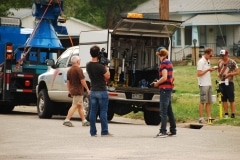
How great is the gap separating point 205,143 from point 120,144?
1655 millimetres

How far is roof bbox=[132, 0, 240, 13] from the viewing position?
58500mm

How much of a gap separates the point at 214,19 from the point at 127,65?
119ft

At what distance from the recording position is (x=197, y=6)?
60656 mm

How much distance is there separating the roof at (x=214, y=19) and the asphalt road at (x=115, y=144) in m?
38.2

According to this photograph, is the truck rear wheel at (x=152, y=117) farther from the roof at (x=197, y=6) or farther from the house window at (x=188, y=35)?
the house window at (x=188, y=35)

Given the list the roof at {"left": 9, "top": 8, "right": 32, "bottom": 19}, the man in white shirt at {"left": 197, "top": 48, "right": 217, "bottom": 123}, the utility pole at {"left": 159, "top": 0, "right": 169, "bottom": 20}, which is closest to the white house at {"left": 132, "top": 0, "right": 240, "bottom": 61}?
the roof at {"left": 9, "top": 8, "right": 32, "bottom": 19}

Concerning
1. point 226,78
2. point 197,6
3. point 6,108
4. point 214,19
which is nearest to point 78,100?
point 226,78

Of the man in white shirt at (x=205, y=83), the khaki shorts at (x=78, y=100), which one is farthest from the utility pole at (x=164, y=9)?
the khaki shorts at (x=78, y=100)

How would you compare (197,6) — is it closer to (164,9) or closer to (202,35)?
(202,35)

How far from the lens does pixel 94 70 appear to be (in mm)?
16812

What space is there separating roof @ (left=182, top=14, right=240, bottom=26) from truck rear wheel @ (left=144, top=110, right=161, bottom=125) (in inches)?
1391

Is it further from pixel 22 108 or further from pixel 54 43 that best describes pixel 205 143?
pixel 22 108

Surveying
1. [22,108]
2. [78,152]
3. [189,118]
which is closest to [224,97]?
[189,118]

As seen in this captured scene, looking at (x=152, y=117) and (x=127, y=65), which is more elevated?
(x=127, y=65)
